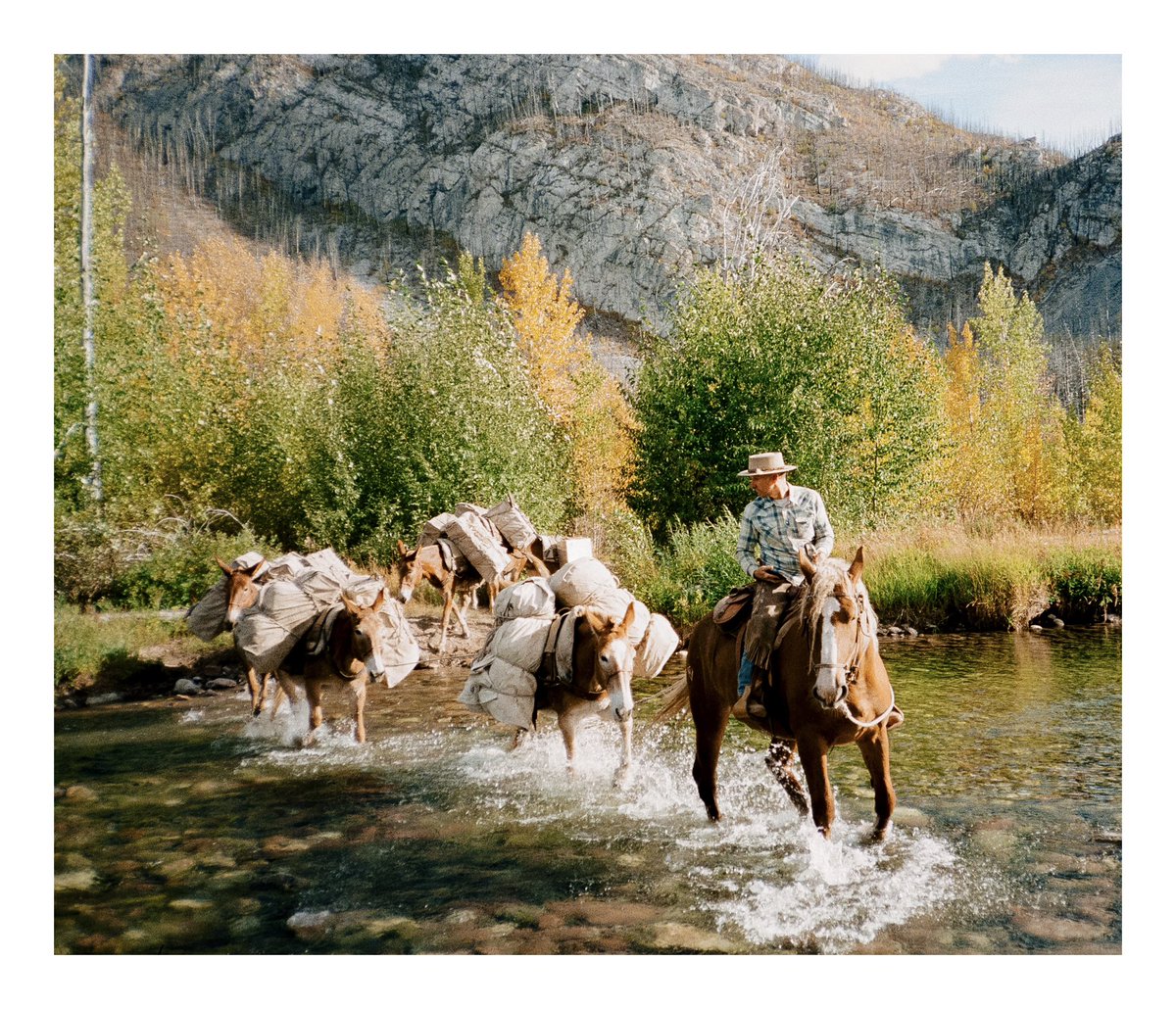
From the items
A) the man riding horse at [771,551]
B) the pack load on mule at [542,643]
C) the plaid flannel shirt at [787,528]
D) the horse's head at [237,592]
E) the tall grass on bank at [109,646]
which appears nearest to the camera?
the man riding horse at [771,551]

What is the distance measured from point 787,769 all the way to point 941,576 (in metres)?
7.80

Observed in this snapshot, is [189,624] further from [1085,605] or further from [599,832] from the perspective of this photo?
[1085,605]

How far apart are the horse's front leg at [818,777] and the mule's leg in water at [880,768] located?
25cm

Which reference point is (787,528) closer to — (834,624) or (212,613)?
(834,624)

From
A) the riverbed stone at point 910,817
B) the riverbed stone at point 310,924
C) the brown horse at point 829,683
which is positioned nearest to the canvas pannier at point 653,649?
the brown horse at point 829,683

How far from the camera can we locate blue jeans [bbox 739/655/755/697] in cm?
476

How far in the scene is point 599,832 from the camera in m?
5.39

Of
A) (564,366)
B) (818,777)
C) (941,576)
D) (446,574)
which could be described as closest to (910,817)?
(818,777)

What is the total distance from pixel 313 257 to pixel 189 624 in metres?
9.75

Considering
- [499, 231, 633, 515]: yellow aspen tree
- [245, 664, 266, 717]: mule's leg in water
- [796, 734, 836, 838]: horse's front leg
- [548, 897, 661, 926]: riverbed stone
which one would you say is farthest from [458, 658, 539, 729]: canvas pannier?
[499, 231, 633, 515]: yellow aspen tree

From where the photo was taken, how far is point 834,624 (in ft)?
13.7

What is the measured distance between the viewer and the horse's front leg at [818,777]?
14.5ft

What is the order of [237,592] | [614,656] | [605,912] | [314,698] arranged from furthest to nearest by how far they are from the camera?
[237,592]
[314,698]
[614,656]
[605,912]

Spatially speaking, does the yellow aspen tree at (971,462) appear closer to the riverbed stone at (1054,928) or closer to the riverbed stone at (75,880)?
the riverbed stone at (1054,928)
